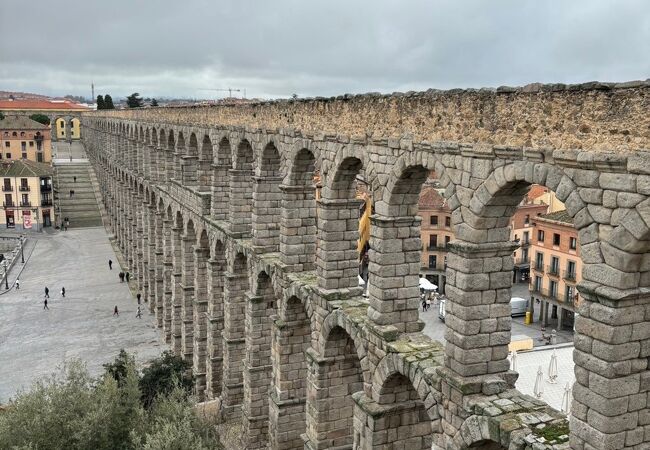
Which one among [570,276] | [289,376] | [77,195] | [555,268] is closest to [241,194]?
[289,376]

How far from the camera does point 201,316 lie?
32438mm

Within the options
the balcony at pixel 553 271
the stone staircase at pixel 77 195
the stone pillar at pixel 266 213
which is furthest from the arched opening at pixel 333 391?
the stone staircase at pixel 77 195

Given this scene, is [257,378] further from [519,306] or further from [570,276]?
[519,306]

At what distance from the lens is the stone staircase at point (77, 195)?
282 feet

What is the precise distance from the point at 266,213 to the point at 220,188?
5618mm

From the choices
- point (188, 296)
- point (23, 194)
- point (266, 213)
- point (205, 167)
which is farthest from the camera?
point (23, 194)

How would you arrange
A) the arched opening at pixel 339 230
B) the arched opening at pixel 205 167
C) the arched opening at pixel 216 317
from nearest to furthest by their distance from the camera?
the arched opening at pixel 339 230 < the arched opening at pixel 216 317 < the arched opening at pixel 205 167

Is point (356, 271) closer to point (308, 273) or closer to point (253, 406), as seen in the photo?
point (308, 273)

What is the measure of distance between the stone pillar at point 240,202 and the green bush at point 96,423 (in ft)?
22.4

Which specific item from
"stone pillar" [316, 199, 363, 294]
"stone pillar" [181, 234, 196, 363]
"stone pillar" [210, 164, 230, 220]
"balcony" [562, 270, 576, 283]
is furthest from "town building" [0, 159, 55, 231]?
"stone pillar" [316, 199, 363, 294]

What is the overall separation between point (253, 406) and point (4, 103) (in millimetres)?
143800

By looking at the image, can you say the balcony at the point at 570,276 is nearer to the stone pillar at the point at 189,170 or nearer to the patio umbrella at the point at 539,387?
the patio umbrella at the point at 539,387

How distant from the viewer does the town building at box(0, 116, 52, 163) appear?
96.9m

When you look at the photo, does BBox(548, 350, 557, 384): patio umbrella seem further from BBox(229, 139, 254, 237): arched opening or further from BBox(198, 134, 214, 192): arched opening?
BBox(198, 134, 214, 192): arched opening
